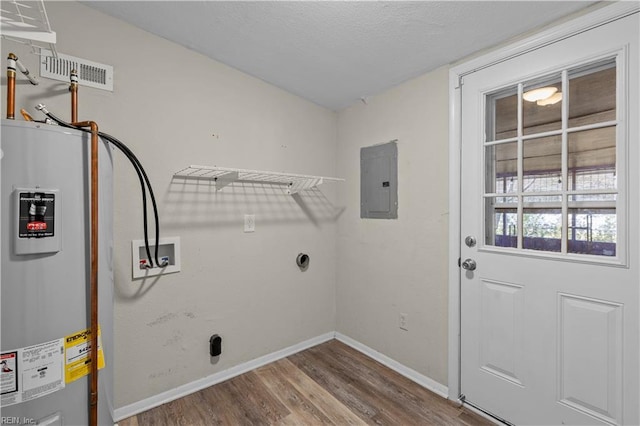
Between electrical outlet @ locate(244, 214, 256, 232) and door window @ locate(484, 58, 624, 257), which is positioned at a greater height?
door window @ locate(484, 58, 624, 257)

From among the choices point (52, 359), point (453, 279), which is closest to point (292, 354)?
point (453, 279)

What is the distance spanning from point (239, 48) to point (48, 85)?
1024 mm

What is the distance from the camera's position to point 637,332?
127 cm

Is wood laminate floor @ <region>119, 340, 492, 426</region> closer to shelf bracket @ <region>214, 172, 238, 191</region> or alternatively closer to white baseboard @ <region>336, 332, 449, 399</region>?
white baseboard @ <region>336, 332, 449, 399</region>

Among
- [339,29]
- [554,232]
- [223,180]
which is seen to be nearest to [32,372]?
[223,180]

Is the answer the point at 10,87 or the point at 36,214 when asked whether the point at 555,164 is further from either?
the point at 10,87

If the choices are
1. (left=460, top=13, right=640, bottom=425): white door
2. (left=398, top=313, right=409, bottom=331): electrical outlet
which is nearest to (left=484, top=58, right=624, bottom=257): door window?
(left=460, top=13, right=640, bottom=425): white door

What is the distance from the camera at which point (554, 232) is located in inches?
59.8

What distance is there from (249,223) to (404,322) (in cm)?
140

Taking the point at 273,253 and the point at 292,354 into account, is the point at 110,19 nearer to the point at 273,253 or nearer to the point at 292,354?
the point at 273,253

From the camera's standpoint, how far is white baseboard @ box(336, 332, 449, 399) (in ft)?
6.41

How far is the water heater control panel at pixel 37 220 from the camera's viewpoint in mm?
978

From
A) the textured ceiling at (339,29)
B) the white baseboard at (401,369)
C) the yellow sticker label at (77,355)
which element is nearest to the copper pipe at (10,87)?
the textured ceiling at (339,29)

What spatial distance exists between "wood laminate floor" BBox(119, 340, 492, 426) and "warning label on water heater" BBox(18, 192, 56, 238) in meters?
1.29
